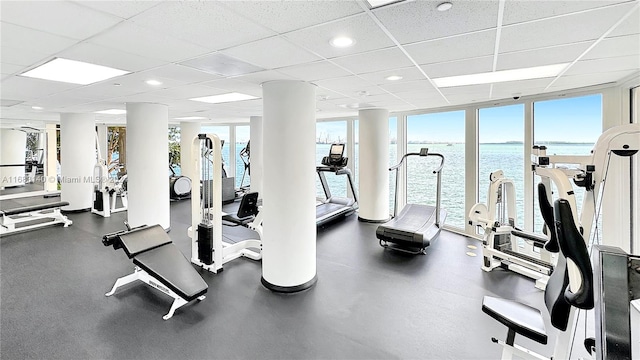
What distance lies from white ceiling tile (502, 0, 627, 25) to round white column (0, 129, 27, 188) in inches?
565

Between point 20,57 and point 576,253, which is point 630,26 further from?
point 20,57

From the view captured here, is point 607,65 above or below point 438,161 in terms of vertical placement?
above

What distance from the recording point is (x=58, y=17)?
1757 millimetres

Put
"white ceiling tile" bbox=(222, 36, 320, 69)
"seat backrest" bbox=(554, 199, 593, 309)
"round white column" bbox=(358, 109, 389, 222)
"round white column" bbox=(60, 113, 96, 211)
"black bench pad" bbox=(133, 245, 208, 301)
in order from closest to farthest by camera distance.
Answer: "seat backrest" bbox=(554, 199, 593, 309) → "white ceiling tile" bbox=(222, 36, 320, 69) → "black bench pad" bbox=(133, 245, 208, 301) → "round white column" bbox=(358, 109, 389, 222) → "round white column" bbox=(60, 113, 96, 211)

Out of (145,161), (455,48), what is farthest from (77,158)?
(455,48)

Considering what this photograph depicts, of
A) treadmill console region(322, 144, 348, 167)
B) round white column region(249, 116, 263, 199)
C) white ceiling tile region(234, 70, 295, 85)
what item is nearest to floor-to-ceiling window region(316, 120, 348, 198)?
treadmill console region(322, 144, 348, 167)

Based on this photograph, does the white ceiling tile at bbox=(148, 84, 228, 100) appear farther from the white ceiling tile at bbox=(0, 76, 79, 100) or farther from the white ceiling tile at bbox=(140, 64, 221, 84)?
the white ceiling tile at bbox=(0, 76, 79, 100)

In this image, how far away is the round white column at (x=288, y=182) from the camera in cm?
330

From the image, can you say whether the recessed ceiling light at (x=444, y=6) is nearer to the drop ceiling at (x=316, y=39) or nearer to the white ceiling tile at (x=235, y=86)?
the drop ceiling at (x=316, y=39)

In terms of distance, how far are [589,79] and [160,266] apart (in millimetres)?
5331

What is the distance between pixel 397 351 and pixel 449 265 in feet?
7.28

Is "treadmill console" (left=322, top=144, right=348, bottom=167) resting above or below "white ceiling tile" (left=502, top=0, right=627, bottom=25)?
below

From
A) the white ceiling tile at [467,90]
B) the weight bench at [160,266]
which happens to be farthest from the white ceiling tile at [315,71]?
the weight bench at [160,266]

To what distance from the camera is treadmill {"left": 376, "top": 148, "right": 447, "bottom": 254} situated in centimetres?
470
